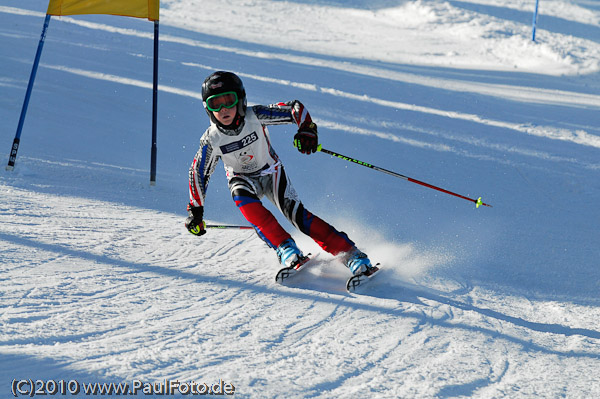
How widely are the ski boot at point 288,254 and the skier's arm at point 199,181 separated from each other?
0.64 metres

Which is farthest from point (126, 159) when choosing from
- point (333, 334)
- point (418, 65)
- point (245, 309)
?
point (418, 65)

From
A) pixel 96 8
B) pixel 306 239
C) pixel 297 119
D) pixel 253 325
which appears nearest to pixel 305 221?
pixel 297 119

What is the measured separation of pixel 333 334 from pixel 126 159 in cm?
472

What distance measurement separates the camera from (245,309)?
378 cm

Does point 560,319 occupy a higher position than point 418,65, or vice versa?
point 418,65

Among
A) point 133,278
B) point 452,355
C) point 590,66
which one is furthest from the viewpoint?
point 590,66

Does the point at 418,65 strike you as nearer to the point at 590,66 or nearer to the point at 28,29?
the point at 590,66

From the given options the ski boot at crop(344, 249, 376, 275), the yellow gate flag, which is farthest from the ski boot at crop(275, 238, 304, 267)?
the yellow gate flag

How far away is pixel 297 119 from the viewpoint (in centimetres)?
451

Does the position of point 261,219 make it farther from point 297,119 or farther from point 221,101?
point 221,101

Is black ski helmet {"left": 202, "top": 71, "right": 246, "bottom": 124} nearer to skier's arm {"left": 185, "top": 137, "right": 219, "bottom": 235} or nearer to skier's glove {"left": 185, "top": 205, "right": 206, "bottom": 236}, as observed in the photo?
skier's arm {"left": 185, "top": 137, "right": 219, "bottom": 235}

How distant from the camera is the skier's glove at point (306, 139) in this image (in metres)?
4.39

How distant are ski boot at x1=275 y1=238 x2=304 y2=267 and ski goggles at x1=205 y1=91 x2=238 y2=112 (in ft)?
3.46

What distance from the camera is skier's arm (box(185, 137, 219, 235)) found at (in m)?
4.51
